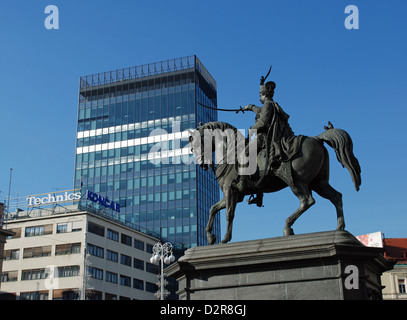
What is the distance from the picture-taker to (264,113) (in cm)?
1491

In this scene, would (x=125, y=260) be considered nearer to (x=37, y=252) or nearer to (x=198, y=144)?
(x=37, y=252)

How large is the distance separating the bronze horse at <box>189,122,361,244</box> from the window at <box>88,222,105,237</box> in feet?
214

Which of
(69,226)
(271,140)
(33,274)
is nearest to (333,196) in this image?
(271,140)

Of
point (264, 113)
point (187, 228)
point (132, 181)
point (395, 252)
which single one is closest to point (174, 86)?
point (132, 181)

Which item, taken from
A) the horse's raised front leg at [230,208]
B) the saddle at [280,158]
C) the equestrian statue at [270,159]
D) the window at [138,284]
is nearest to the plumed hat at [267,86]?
the equestrian statue at [270,159]

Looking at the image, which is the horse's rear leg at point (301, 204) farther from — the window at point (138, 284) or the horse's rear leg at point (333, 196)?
the window at point (138, 284)

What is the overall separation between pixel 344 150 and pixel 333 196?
1155 mm

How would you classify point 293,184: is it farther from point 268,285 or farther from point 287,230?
point 268,285

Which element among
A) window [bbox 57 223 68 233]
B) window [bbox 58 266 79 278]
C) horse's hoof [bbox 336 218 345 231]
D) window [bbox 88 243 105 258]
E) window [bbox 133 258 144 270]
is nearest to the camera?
horse's hoof [bbox 336 218 345 231]

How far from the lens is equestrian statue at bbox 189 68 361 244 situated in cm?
1413

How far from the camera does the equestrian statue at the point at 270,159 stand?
14.1m

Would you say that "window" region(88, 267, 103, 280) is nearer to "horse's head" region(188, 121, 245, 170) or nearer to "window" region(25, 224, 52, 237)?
"window" region(25, 224, 52, 237)

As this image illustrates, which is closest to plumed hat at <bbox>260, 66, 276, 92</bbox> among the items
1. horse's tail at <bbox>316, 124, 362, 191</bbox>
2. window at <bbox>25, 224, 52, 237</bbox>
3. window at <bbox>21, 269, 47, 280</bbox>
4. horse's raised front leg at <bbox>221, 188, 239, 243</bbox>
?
horse's tail at <bbox>316, 124, 362, 191</bbox>

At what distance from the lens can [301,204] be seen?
14023mm
